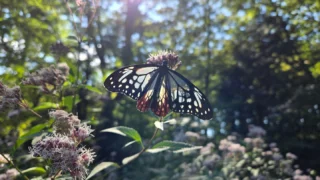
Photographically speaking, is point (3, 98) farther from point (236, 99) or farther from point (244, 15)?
point (244, 15)

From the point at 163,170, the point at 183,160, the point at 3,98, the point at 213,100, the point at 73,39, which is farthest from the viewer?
the point at 213,100

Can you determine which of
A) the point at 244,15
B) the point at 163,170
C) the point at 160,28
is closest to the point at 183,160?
the point at 163,170

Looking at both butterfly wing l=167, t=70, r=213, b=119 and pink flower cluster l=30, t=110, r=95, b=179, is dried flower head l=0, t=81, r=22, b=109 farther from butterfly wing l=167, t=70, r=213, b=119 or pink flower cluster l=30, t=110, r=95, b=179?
butterfly wing l=167, t=70, r=213, b=119

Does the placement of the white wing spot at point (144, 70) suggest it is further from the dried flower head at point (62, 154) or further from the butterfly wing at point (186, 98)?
the dried flower head at point (62, 154)

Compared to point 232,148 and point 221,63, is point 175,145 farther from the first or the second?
point 221,63

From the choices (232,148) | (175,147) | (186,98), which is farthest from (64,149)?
(232,148)

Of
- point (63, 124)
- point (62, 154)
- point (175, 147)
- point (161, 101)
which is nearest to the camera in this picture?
point (62, 154)

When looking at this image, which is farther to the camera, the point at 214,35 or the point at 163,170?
the point at 214,35

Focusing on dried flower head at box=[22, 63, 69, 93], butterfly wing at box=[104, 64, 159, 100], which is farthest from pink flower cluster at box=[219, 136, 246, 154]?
dried flower head at box=[22, 63, 69, 93]
